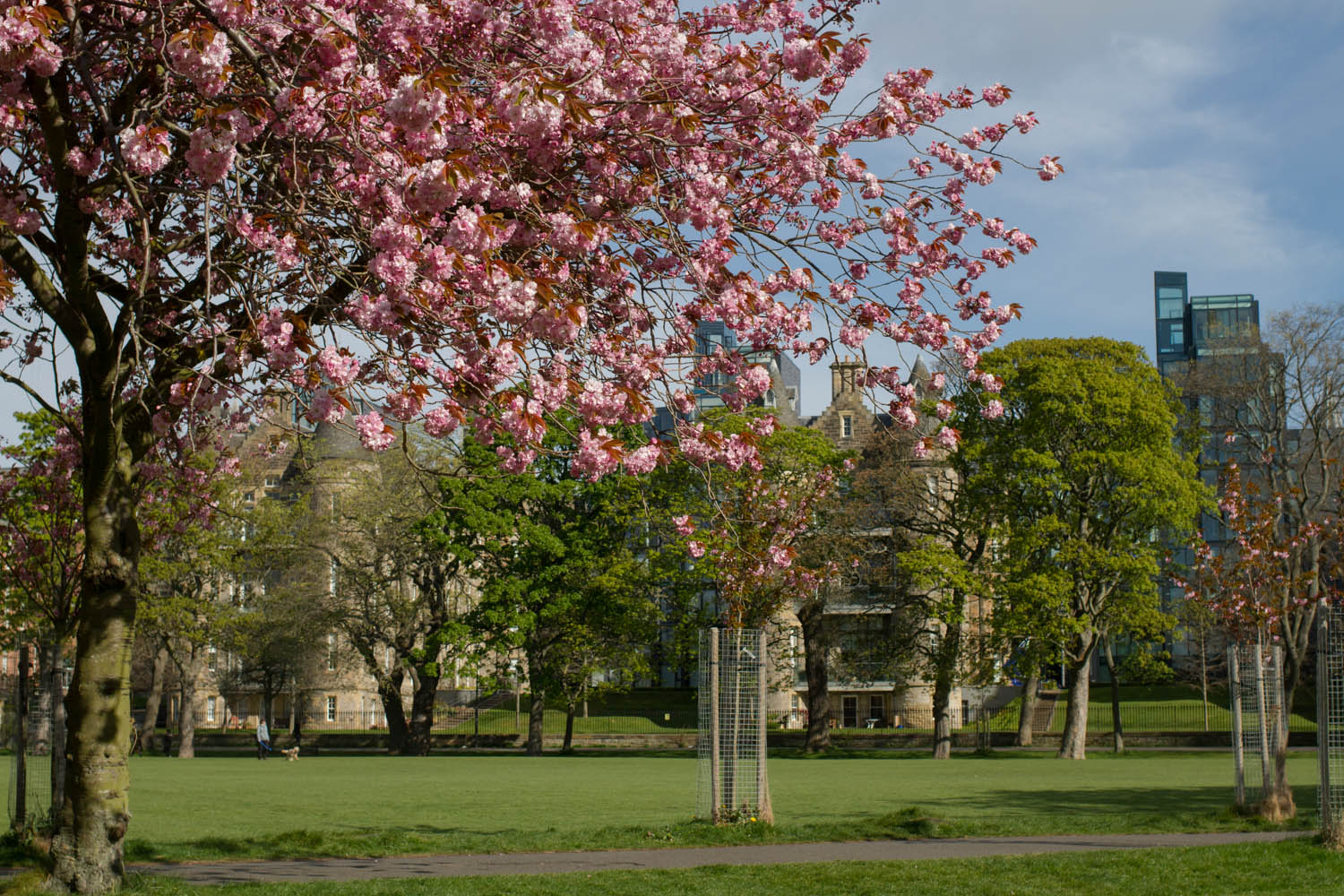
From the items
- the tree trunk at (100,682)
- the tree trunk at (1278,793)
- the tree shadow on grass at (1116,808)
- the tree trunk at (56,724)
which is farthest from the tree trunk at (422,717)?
the tree trunk at (100,682)

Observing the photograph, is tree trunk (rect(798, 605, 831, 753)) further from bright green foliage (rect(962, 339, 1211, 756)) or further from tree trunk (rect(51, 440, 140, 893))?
tree trunk (rect(51, 440, 140, 893))

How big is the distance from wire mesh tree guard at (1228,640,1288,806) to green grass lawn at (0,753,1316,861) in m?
0.81

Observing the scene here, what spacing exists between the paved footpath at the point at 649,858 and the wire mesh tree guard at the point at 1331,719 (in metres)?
1.06

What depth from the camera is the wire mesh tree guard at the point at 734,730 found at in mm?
15156

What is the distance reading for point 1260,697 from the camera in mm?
15594

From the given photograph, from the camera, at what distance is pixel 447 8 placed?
298 inches

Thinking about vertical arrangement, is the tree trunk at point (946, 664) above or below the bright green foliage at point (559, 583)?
below

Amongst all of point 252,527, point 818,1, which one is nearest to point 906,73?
point 818,1

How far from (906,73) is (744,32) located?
4.57ft

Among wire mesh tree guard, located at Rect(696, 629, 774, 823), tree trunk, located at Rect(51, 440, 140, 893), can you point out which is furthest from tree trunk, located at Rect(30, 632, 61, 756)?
wire mesh tree guard, located at Rect(696, 629, 774, 823)

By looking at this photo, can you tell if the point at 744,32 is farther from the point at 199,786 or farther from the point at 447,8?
the point at 199,786

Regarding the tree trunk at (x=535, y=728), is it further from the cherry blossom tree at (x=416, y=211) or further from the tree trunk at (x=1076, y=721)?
the cherry blossom tree at (x=416, y=211)

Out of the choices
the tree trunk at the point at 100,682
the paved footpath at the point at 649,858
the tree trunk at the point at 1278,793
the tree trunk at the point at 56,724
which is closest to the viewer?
the tree trunk at the point at 100,682

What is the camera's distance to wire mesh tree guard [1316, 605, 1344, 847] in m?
12.2
